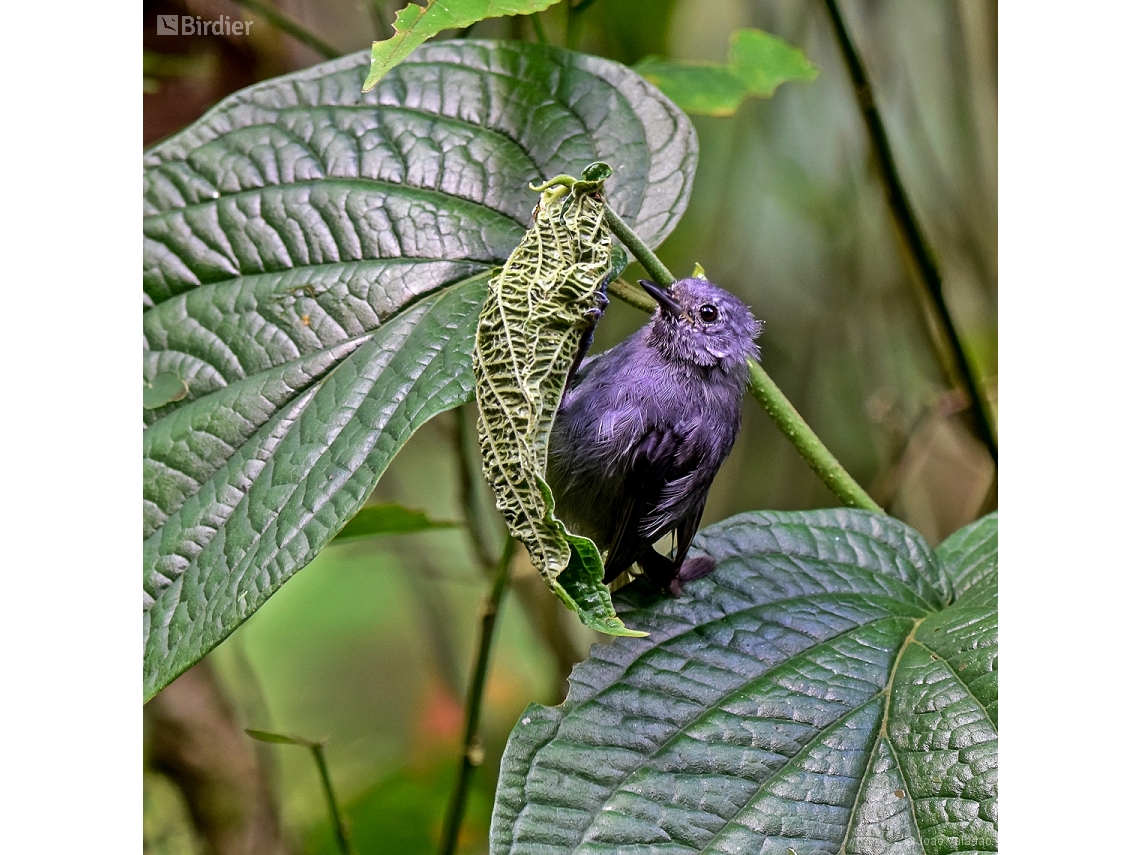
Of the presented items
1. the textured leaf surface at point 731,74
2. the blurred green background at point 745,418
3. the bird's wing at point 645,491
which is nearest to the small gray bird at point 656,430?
the bird's wing at point 645,491

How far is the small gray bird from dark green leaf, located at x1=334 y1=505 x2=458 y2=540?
0.21 metres

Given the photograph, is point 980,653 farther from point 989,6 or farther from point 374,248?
point 989,6

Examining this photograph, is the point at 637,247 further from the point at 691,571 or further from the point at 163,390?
the point at 163,390

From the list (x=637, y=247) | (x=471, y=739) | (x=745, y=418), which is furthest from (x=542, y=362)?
(x=745, y=418)

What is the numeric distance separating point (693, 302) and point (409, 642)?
115 cm

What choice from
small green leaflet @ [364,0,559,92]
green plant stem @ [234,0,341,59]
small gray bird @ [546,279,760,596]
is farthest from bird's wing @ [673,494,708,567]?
green plant stem @ [234,0,341,59]

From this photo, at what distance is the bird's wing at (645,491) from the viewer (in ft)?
2.74

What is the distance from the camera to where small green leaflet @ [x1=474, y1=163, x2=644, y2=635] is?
1.96 feet

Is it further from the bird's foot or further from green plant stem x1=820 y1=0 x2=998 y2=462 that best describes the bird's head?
green plant stem x1=820 y1=0 x2=998 y2=462

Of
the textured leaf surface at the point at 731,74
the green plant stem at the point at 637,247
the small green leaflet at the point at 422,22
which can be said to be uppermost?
the textured leaf surface at the point at 731,74

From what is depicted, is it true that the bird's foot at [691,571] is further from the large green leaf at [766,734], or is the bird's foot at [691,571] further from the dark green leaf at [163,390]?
the dark green leaf at [163,390]

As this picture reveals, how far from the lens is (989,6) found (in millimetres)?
1062

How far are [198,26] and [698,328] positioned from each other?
0.69 meters

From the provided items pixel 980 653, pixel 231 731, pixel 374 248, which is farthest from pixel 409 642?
pixel 980 653
